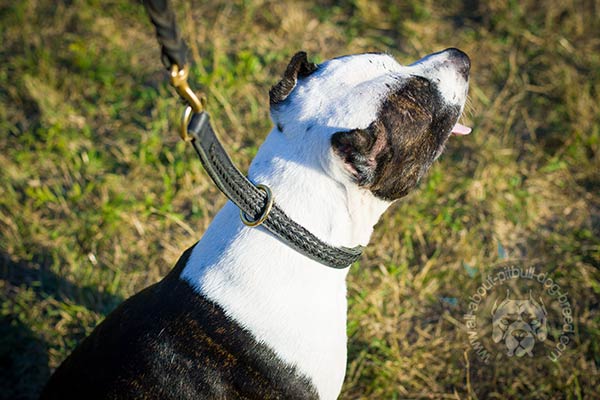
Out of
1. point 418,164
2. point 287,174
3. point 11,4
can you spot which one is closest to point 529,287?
point 418,164

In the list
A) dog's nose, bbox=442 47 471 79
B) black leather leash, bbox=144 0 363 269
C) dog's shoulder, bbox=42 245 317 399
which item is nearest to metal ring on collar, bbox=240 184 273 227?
black leather leash, bbox=144 0 363 269

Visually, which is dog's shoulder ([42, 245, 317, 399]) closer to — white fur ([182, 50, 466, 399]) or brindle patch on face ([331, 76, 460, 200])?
white fur ([182, 50, 466, 399])

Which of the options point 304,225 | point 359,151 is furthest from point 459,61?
point 304,225

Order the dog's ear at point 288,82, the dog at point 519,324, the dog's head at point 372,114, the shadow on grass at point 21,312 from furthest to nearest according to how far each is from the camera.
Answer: the shadow on grass at point 21,312, the dog at point 519,324, the dog's ear at point 288,82, the dog's head at point 372,114

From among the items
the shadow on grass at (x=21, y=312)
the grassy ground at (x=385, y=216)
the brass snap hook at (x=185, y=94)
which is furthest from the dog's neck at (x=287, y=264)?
the shadow on grass at (x=21, y=312)

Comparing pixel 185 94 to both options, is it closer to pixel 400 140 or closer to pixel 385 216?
pixel 400 140

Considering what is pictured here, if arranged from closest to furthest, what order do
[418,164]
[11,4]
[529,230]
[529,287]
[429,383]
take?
[418,164]
[429,383]
[529,287]
[529,230]
[11,4]

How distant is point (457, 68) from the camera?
7.29 feet

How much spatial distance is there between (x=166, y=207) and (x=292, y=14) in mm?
1958

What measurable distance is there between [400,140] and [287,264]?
0.60 m

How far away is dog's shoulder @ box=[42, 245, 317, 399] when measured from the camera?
1.94 meters

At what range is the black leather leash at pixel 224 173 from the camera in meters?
1.37

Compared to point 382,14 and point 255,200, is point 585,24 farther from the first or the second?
point 255,200

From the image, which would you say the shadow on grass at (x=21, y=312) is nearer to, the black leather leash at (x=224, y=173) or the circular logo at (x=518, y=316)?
the black leather leash at (x=224, y=173)
